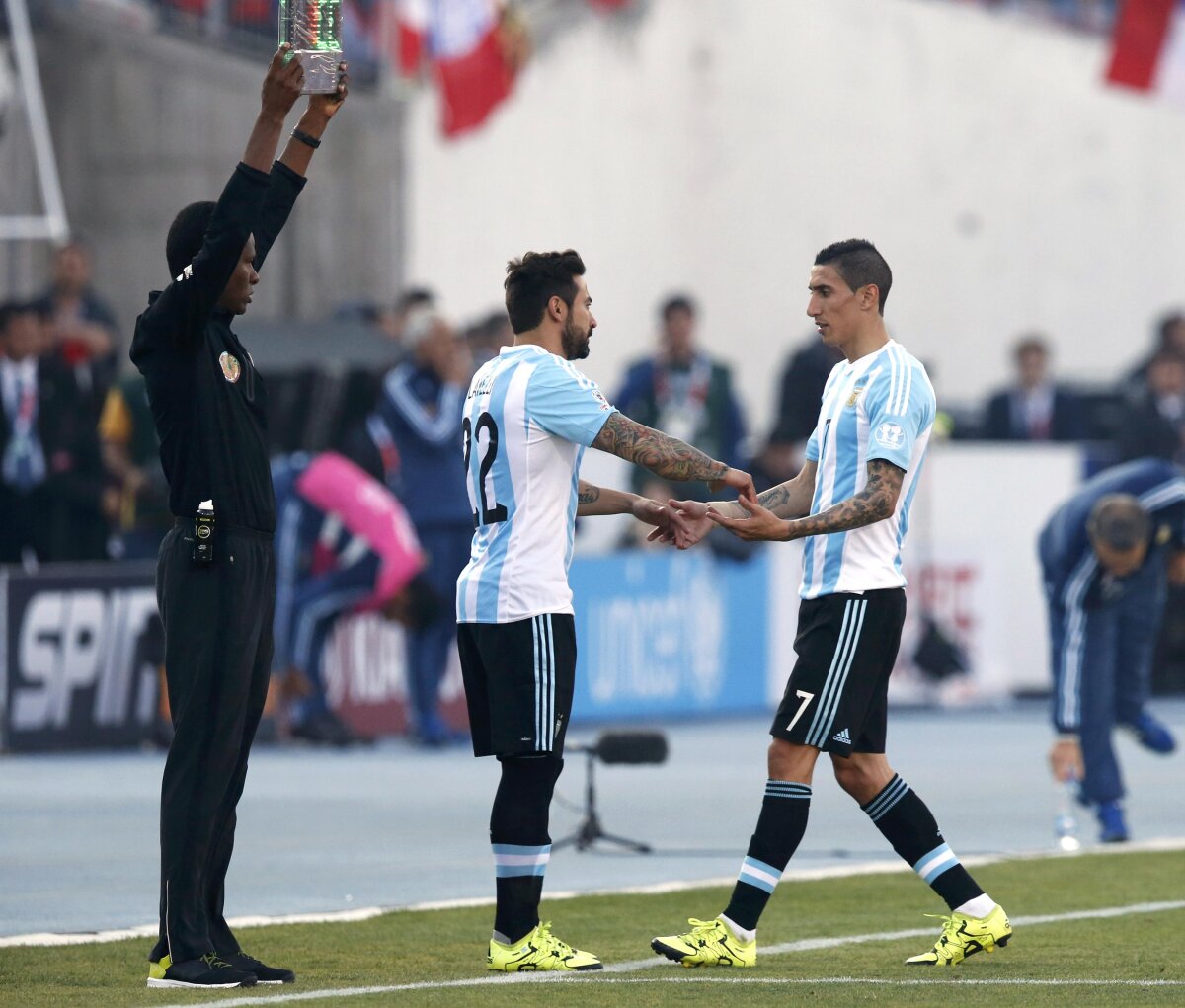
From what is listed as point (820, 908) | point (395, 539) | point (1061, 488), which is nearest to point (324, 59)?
point (820, 908)

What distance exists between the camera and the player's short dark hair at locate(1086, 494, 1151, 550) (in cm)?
1238

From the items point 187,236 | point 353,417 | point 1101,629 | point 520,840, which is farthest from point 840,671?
point 353,417

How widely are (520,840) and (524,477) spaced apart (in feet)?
3.52

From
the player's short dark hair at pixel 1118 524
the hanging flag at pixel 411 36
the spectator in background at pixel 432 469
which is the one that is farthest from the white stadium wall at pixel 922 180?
the player's short dark hair at pixel 1118 524

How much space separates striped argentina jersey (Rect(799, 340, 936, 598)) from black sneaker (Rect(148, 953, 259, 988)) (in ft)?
6.79

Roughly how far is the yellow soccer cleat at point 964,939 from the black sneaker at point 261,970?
6.14ft

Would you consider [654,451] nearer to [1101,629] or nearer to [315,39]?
[315,39]

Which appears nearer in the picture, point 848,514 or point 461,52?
point 848,514

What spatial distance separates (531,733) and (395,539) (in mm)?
9235

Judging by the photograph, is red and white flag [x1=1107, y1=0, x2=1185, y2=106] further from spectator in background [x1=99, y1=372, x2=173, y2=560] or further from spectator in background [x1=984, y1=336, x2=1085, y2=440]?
spectator in background [x1=99, y1=372, x2=173, y2=560]

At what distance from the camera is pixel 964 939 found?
842 centimetres

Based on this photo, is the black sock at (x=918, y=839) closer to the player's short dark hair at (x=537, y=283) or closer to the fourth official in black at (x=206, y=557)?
the player's short dark hair at (x=537, y=283)

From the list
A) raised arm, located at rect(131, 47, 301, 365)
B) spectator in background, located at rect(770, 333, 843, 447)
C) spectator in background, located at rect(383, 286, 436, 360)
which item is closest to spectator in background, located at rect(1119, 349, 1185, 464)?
spectator in background, located at rect(770, 333, 843, 447)

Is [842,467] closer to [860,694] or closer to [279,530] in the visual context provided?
[860,694]
